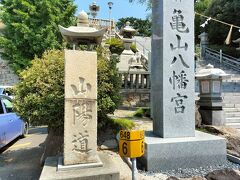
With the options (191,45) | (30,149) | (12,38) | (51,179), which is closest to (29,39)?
(12,38)

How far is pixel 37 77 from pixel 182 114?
118 inches

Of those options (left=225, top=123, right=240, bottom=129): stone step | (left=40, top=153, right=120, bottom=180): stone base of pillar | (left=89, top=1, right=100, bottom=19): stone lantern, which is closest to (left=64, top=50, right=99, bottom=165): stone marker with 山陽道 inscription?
(left=40, top=153, right=120, bottom=180): stone base of pillar

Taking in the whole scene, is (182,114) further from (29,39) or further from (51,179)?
(29,39)

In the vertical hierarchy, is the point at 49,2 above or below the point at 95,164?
above

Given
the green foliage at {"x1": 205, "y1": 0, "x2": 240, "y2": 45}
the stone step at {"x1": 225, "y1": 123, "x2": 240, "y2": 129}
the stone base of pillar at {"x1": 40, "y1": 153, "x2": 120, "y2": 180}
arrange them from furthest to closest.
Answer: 1. the green foliage at {"x1": 205, "y1": 0, "x2": 240, "y2": 45}
2. the stone step at {"x1": 225, "y1": 123, "x2": 240, "y2": 129}
3. the stone base of pillar at {"x1": 40, "y1": 153, "x2": 120, "y2": 180}

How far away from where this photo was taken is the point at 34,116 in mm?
4703

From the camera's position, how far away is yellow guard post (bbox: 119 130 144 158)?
2.75m

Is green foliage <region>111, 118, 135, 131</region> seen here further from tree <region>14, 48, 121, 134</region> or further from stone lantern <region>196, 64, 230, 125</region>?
stone lantern <region>196, 64, 230, 125</region>

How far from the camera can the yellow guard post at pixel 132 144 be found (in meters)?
2.75

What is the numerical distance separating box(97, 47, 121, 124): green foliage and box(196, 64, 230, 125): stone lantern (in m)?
4.00

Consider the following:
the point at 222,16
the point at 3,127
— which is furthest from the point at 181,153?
the point at 222,16

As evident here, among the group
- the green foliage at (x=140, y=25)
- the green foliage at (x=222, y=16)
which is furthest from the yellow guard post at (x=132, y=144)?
the green foliage at (x=140, y=25)

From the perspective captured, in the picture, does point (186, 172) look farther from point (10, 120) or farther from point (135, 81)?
point (135, 81)

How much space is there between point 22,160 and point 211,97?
6.03 m
